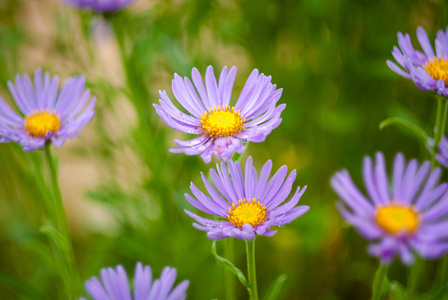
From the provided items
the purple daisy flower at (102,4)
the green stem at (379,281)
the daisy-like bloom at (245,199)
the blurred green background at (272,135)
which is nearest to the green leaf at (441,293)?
the green stem at (379,281)

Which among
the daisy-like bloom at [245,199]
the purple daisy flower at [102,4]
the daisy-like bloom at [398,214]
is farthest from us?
the purple daisy flower at [102,4]

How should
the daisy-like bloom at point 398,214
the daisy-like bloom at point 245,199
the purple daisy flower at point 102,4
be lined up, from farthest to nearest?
the purple daisy flower at point 102,4 → the daisy-like bloom at point 245,199 → the daisy-like bloom at point 398,214

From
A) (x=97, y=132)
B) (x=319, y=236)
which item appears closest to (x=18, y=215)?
(x=97, y=132)

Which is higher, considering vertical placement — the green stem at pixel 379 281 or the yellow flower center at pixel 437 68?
the yellow flower center at pixel 437 68

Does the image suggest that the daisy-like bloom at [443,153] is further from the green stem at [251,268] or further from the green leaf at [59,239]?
the green leaf at [59,239]

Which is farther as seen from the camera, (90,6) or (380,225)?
(90,6)

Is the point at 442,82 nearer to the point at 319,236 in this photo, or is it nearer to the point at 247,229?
the point at 247,229

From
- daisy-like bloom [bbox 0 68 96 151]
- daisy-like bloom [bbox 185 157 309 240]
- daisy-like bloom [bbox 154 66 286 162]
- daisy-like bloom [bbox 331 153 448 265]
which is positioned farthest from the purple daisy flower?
daisy-like bloom [bbox 331 153 448 265]
